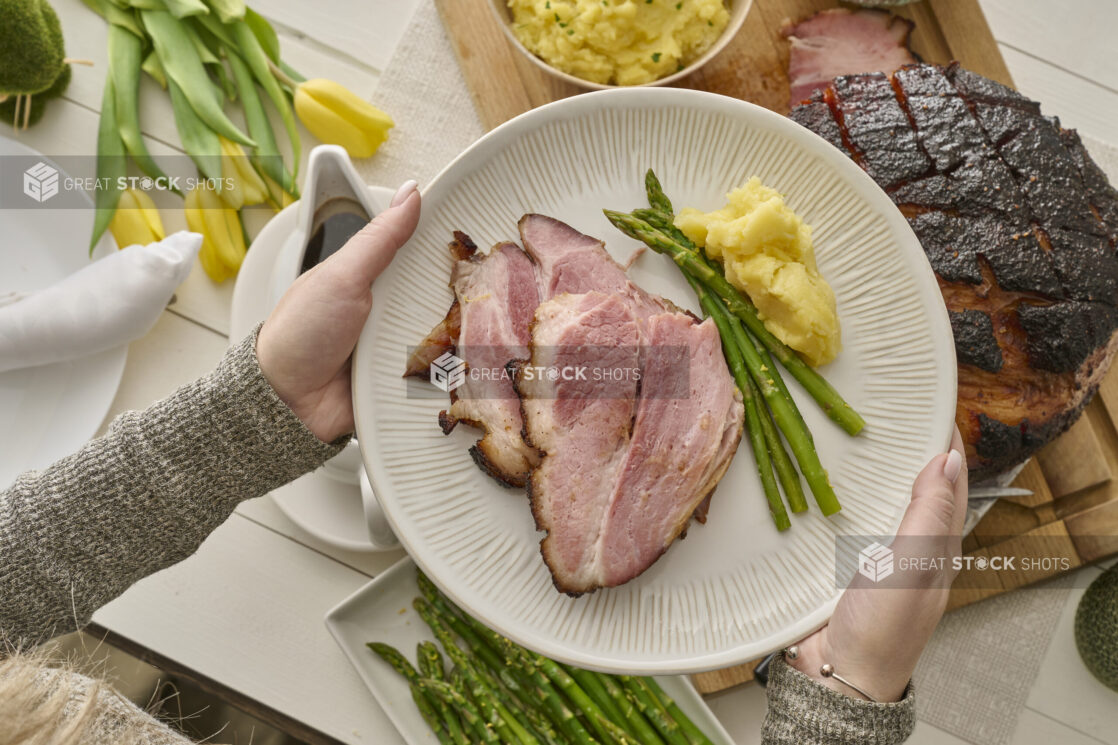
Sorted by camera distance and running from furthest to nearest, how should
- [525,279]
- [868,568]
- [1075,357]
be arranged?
[1075,357], [525,279], [868,568]

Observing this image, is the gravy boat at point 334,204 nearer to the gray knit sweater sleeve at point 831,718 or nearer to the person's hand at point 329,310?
the person's hand at point 329,310

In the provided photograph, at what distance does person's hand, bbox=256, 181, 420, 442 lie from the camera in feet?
7.00

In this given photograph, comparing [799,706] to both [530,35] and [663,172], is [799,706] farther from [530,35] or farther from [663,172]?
[530,35]

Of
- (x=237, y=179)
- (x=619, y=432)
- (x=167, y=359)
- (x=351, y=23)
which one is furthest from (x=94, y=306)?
(x=619, y=432)

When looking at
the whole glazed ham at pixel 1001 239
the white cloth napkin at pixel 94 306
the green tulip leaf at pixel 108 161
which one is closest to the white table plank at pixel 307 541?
the white cloth napkin at pixel 94 306

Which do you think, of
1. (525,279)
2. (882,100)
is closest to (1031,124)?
(882,100)

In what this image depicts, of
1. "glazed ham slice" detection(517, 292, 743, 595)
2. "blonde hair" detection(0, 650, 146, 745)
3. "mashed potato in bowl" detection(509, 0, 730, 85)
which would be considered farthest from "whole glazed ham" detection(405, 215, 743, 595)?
"blonde hair" detection(0, 650, 146, 745)

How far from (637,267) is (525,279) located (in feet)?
1.11

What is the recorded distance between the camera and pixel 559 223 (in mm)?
2287

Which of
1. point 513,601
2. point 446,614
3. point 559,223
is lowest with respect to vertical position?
point 446,614

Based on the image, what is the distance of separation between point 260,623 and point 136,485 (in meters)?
0.97

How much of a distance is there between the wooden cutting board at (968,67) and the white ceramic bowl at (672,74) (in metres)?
0.10

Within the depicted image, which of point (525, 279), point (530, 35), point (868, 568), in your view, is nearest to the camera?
point (868, 568)

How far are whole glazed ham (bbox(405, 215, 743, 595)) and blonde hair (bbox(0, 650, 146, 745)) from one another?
1141 millimetres
